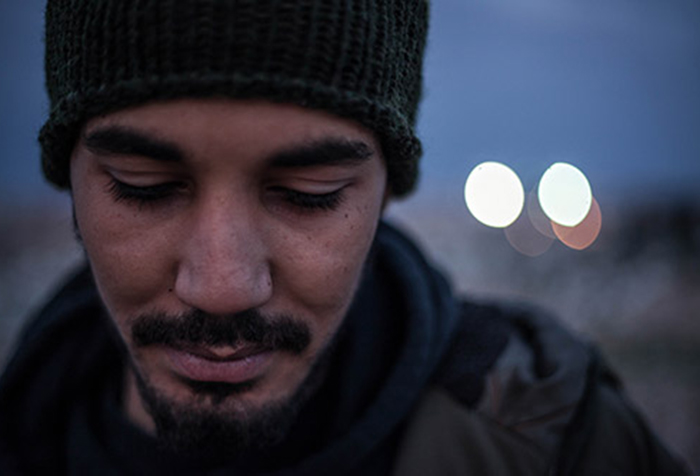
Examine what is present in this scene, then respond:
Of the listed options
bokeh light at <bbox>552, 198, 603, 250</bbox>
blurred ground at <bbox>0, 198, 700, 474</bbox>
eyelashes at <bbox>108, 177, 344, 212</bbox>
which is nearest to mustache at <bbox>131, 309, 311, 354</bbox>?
eyelashes at <bbox>108, 177, 344, 212</bbox>

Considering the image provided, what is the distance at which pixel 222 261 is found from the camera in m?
1.40

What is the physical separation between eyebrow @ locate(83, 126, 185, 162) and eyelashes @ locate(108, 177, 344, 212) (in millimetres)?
97

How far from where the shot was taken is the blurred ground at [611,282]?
6.39 meters

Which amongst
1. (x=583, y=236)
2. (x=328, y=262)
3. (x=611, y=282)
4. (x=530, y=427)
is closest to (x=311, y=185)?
(x=328, y=262)

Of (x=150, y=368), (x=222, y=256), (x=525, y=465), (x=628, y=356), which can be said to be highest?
(x=222, y=256)

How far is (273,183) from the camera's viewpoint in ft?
4.75

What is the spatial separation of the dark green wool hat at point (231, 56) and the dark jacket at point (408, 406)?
0.76 metres

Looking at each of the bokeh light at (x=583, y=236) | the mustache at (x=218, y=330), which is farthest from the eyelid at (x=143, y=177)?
the bokeh light at (x=583, y=236)

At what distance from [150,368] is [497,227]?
15.8m

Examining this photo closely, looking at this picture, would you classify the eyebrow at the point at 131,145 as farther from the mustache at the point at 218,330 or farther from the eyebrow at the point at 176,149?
the mustache at the point at 218,330

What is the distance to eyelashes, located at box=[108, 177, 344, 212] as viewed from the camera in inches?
57.5

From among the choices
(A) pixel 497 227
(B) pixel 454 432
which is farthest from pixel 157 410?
(A) pixel 497 227

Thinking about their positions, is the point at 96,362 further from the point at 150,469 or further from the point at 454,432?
the point at 454,432

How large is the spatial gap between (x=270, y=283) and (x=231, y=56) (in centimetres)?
65
